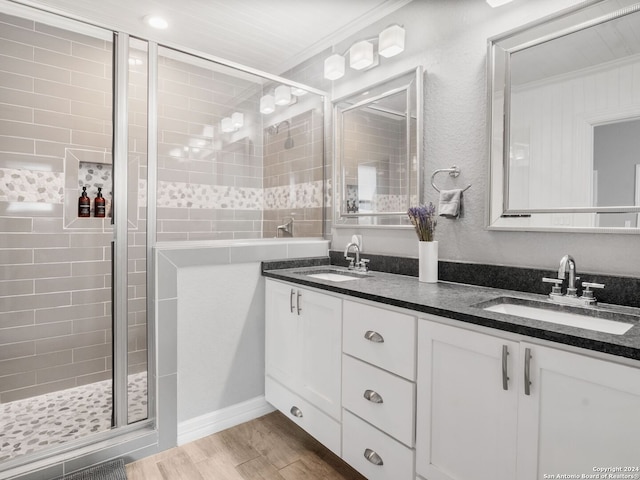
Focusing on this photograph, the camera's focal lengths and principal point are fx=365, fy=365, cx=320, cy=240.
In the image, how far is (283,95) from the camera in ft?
8.21

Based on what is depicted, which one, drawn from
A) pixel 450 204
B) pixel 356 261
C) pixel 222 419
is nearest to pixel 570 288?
pixel 450 204

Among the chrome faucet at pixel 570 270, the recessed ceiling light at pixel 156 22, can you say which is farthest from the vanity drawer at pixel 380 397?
the recessed ceiling light at pixel 156 22

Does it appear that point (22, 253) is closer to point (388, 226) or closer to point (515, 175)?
point (388, 226)

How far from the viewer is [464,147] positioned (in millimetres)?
1798

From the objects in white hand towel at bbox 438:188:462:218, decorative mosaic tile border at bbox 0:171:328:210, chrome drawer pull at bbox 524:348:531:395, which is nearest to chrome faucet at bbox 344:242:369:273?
decorative mosaic tile border at bbox 0:171:328:210

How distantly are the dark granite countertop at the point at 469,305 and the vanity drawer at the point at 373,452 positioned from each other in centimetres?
53

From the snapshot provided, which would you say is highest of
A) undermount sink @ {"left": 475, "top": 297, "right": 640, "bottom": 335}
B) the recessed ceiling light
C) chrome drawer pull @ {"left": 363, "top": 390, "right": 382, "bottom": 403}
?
the recessed ceiling light

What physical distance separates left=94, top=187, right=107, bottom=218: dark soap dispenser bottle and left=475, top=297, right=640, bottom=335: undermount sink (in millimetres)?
1816

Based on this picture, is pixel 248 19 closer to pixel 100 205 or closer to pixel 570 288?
pixel 100 205

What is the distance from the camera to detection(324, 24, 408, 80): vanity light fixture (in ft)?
6.84

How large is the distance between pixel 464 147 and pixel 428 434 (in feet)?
4.25

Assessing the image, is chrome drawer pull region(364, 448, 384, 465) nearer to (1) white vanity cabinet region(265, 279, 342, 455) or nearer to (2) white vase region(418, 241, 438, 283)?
(1) white vanity cabinet region(265, 279, 342, 455)

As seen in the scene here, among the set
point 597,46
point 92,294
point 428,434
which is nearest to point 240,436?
point 428,434

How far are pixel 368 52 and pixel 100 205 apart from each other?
5.83 feet
